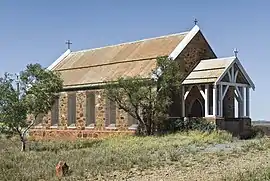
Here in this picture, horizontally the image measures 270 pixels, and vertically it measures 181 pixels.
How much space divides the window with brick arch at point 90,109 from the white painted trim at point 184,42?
7.01 meters

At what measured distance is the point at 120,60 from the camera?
3662 centimetres

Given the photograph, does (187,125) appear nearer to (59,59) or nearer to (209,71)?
(209,71)

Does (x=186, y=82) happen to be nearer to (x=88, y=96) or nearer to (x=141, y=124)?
(x=141, y=124)

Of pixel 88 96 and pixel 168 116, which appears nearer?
pixel 168 116

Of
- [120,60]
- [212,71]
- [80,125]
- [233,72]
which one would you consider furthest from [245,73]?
[80,125]

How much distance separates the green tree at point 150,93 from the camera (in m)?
29.4

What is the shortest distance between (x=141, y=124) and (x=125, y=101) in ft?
6.56

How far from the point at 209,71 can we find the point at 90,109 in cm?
978

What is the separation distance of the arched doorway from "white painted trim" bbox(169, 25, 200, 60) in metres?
3.76

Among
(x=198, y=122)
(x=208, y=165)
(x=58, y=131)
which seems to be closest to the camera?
(x=208, y=165)

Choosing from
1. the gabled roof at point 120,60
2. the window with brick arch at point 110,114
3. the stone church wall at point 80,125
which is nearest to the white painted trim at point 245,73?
the gabled roof at point 120,60

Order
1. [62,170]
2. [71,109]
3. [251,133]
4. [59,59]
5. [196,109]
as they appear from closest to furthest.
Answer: [62,170], [251,133], [196,109], [71,109], [59,59]

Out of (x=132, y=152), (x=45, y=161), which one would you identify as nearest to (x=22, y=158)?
(x=45, y=161)

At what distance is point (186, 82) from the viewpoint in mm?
31500
